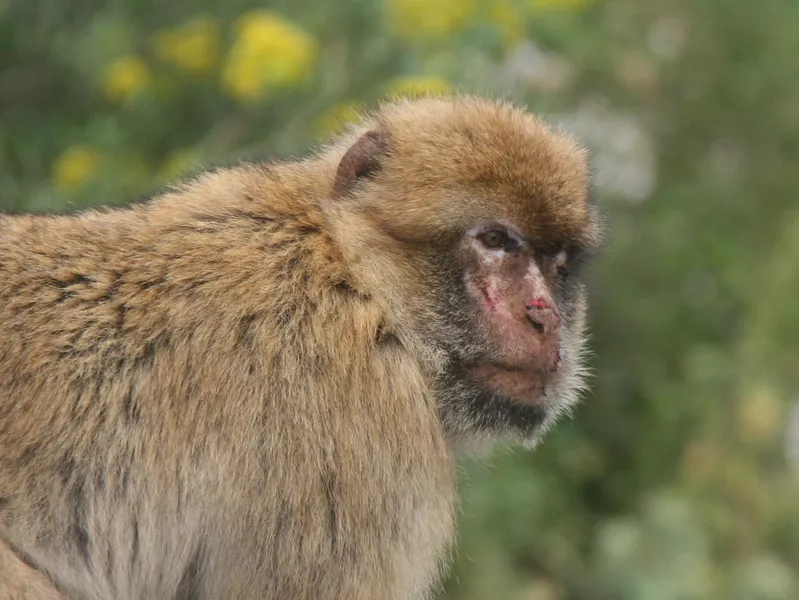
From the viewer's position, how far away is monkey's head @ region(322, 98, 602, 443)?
2625mm

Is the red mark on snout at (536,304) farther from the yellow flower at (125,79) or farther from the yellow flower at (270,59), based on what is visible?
the yellow flower at (125,79)

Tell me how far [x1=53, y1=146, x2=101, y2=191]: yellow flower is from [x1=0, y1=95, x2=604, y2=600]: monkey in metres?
1.85

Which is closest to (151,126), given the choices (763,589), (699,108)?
(763,589)

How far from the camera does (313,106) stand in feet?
15.7

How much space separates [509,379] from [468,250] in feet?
1.02

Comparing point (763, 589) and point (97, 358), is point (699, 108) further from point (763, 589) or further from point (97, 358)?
point (97, 358)

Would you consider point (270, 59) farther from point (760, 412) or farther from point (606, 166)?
point (606, 166)

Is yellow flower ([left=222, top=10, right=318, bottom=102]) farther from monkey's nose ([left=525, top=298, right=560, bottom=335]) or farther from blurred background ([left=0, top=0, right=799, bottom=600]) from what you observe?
monkey's nose ([left=525, top=298, right=560, bottom=335])

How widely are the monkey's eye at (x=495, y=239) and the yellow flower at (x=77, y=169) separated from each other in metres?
2.36

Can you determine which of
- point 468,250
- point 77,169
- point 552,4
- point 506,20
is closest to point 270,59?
point 77,169

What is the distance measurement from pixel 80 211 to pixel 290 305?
0.66m

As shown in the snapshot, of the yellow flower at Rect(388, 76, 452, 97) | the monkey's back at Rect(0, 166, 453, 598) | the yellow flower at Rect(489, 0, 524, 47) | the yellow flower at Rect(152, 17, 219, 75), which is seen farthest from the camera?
the yellow flower at Rect(152, 17, 219, 75)

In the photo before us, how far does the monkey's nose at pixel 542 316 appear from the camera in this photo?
2.60m

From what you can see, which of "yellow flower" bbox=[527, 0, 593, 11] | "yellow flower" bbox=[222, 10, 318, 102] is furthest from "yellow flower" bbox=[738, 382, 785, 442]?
"yellow flower" bbox=[222, 10, 318, 102]
